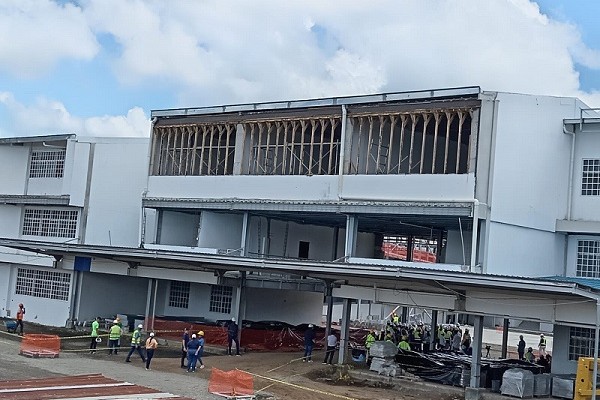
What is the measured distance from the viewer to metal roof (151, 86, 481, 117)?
3092cm

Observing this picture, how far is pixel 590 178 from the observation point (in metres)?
32.3

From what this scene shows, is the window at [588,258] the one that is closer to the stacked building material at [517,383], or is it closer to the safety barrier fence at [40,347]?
the stacked building material at [517,383]

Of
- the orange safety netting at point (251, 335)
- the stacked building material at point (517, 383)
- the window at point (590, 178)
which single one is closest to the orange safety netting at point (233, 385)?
the stacked building material at point (517, 383)

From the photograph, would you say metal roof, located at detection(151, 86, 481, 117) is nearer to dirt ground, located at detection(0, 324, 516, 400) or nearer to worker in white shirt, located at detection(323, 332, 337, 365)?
worker in white shirt, located at detection(323, 332, 337, 365)

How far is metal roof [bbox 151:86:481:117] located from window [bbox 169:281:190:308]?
8.80 m

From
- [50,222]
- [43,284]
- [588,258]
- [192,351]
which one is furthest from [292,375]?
[50,222]

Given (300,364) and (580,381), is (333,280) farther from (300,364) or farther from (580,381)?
(580,381)

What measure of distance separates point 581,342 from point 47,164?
95.8ft

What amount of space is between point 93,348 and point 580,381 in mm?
17941

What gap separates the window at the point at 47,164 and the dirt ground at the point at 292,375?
11.1 meters

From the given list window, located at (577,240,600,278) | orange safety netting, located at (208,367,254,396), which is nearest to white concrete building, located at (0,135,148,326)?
orange safety netting, located at (208,367,254,396)

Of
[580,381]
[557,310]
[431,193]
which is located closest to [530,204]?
[431,193]

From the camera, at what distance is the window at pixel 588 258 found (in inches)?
1280

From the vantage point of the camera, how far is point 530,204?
31516mm
